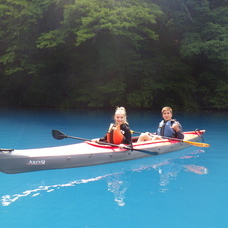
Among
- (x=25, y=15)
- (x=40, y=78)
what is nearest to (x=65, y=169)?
(x=25, y=15)

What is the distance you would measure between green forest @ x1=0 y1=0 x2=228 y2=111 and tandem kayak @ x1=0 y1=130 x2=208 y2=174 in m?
8.10

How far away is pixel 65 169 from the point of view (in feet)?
15.1

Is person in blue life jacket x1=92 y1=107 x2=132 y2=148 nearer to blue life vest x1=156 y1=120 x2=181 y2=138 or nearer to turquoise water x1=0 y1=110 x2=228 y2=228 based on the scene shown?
turquoise water x1=0 y1=110 x2=228 y2=228

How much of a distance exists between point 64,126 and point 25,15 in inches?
295

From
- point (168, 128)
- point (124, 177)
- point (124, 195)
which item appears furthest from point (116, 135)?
point (124, 195)

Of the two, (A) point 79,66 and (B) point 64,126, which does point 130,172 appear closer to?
(B) point 64,126

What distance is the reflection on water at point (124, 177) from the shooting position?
11.9ft

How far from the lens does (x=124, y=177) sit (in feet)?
14.6

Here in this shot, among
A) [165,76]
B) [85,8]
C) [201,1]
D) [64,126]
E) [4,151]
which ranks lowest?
[64,126]

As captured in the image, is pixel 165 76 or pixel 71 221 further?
pixel 165 76

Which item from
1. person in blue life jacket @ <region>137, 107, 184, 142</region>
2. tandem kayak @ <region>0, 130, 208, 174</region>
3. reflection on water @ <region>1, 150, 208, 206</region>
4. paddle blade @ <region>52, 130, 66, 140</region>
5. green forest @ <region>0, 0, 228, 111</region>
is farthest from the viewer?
green forest @ <region>0, 0, 228, 111</region>

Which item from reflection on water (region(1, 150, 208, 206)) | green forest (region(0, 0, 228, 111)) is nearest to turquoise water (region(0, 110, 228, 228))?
reflection on water (region(1, 150, 208, 206))

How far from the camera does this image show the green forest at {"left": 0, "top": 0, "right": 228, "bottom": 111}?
13469 mm

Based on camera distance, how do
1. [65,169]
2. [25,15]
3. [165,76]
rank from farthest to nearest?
[165,76] → [25,15] → [65,169]
